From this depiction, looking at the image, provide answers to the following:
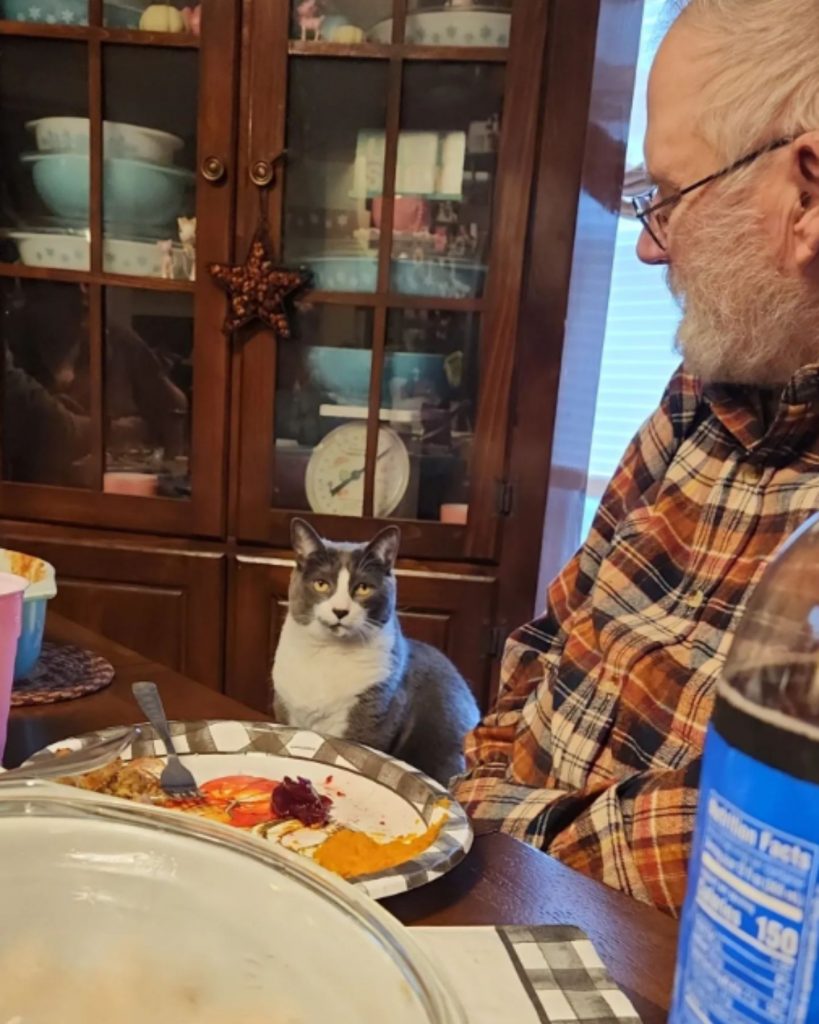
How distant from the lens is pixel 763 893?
26cm

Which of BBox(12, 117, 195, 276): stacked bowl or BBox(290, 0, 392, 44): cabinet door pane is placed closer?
BBox(290, 0, 392, 44): cabinet door pane

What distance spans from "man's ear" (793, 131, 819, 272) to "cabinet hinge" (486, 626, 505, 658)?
3.20 ft

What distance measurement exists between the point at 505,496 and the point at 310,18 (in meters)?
0.92

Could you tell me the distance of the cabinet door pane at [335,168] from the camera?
1.66m

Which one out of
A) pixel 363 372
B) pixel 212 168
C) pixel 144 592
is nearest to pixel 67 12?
pixel 212 168

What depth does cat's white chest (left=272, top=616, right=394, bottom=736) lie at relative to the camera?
1.35 meters

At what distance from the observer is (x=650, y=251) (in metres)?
1.10

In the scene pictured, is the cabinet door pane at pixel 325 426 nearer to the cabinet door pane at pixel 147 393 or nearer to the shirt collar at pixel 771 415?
the cabinet door pane at pixel 147 393

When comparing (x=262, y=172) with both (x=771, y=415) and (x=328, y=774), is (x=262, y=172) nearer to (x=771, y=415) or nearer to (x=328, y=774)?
(x=771, y=415)

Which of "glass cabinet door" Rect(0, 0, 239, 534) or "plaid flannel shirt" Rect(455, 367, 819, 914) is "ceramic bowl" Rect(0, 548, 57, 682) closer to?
"plaid flannel shirt" Rect(455, 367, 819, 914)

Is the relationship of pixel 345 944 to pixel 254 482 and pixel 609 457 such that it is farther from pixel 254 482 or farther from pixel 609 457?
pixel 609 457

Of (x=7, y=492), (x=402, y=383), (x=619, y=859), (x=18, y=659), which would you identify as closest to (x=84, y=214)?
(x=7, y=492)

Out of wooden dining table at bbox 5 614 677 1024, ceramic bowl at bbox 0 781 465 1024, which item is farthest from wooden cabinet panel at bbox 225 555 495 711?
ceramic bowl at bbox 0 781 465 1024

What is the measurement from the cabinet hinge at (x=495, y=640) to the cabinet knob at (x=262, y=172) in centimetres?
92
